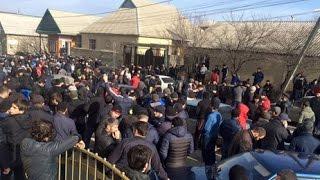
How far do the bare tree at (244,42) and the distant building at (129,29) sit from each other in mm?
7982

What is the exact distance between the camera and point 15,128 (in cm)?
668

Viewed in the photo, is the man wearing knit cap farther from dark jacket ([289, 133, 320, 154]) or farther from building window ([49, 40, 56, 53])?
building window ([49, 40, 56, 53])

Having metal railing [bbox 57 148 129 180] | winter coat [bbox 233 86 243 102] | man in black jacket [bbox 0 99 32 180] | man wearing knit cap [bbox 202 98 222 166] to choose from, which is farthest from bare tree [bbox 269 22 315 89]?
metal railing [bbox 57 148 129 180]

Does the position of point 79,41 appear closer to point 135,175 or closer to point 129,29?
point 129,29

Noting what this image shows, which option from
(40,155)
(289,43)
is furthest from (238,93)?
(289,43)

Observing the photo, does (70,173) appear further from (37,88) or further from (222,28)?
(222,28)

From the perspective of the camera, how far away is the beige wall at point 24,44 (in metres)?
60.1

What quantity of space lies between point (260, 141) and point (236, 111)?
0.86 m

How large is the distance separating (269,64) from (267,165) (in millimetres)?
26540

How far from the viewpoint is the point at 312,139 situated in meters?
7.66

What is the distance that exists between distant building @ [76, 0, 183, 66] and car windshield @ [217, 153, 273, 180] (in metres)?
32.7

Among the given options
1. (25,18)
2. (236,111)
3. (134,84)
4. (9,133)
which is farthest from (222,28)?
(25,18)

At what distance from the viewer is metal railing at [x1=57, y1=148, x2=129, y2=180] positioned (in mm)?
4930

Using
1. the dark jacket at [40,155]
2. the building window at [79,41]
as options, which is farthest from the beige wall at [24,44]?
the dark jacket at [40,155]
